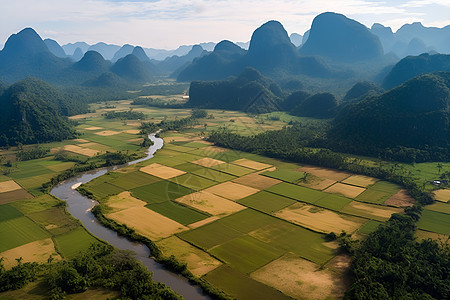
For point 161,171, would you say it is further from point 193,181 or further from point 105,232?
point 105,232

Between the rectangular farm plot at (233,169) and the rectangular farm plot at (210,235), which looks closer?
the rectangular farm plot at (210,235)

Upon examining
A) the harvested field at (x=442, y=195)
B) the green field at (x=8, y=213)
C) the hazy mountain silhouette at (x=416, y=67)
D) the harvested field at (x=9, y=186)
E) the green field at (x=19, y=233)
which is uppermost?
the hazy mountain silhouette at (x=416, y=67)

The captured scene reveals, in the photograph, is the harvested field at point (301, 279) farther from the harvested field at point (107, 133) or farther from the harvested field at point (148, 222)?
the harvested field at point (107, 133)

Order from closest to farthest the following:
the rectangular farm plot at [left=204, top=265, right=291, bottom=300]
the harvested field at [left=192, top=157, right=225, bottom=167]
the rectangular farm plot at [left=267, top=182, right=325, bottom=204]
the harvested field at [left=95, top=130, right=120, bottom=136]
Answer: the rectangular farm plot at [left=204, top=265, right=291, bottom=300] → the rectangular farm plot at [left=267, top=182, right=325, bottom=204] → the harvested field at [left=192, top=157, right=225, bottom=167] → the harvested field at [left=95, top=130, right=120, bottom=136]

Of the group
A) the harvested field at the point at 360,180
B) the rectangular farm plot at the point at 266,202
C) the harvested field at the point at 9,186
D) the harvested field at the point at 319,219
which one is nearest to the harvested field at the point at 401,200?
the harvested field at the point at 360,180

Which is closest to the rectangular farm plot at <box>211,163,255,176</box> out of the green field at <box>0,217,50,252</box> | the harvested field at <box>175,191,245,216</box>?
the harvested field at <box>175,191,245,216</box>

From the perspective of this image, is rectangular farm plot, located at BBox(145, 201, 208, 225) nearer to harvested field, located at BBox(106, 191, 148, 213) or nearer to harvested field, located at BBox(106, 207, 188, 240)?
harvested field, located at BBox(106, 207, 188, 240)

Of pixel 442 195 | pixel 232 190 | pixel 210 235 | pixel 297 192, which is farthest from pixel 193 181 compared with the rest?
pixel 442 195
